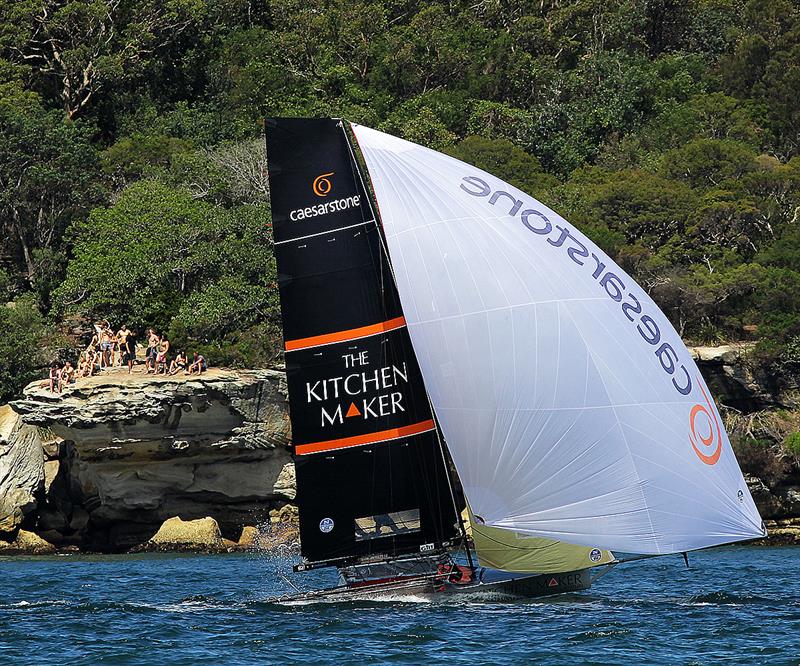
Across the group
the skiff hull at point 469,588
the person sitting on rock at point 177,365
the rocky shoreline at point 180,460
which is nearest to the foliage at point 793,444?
the rocky shoreline at point 180,460

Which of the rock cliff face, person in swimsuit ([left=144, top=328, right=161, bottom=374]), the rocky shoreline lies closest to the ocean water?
the rock cliff face

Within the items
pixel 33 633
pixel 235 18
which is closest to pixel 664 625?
pixel 33 633

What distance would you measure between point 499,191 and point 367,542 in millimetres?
4935

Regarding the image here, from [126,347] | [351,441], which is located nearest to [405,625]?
[351,441]

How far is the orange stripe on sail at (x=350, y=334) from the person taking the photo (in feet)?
59.3

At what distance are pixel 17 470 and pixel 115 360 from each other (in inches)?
140

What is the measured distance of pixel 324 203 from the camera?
1808 cm

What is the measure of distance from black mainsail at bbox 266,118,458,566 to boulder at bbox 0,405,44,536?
636 inches

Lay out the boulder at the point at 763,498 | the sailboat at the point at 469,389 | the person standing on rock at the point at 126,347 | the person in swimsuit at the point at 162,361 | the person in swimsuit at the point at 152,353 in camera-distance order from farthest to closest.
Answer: the person standing on rock at the point at 126,347 < the boulder at the point at 763,498 < the person in swimsuit at the point at 152,353 < the person in swimsuit at the point at 162,361 < the sailboat at the point at 469,389

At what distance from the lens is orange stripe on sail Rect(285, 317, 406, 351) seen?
18078 millimetres

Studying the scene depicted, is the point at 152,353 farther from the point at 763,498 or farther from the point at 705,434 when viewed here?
the point at 705,434

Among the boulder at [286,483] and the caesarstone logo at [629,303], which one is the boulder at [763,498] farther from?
the caesarstone logo at [629,303]

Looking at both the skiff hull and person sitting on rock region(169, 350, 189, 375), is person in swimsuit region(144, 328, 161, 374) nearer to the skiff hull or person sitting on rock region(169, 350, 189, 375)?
person sitting on rock region(169, 350, 189, 375)

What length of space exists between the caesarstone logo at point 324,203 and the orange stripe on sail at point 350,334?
1586 millimetres
